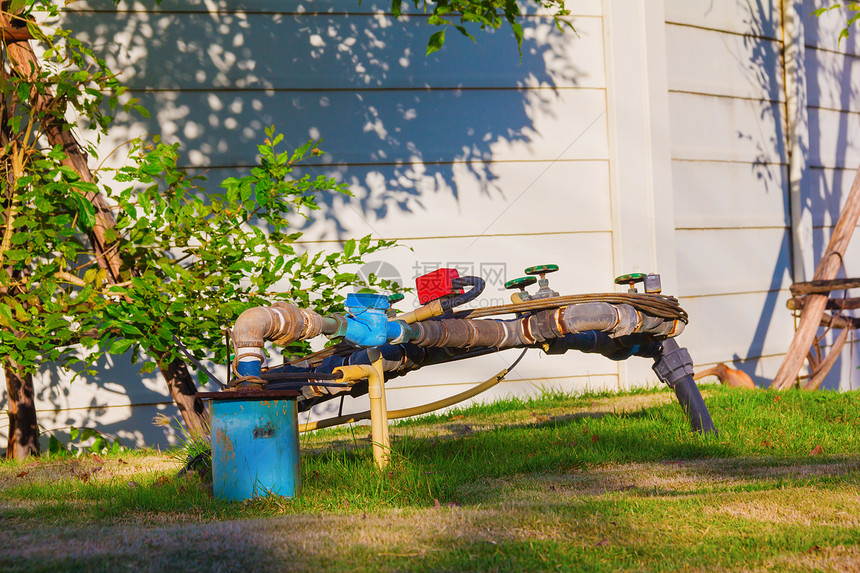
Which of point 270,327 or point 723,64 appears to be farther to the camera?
point 723,64

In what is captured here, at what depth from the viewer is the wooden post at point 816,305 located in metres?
6.34

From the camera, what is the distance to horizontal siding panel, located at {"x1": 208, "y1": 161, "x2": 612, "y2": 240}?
5.85m

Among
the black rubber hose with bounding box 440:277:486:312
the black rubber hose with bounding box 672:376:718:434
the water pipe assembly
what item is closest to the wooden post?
the black rubber hose with bounding box 672:376:718:434

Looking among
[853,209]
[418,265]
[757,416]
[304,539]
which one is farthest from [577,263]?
[304,539]

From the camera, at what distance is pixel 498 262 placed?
6.05m

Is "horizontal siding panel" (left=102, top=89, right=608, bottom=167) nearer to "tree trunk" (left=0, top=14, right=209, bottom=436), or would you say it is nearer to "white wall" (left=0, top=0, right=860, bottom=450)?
"white wall" (left=0, top=0, right=860, bottom=450)

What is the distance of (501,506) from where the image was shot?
270 centimetres

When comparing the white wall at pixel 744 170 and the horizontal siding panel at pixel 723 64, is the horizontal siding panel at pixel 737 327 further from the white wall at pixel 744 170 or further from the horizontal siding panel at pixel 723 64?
the horizontal siding panel at pixel 723 64

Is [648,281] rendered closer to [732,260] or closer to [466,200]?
[466,200]

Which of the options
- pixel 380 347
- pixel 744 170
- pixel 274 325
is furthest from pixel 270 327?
pixel 744 170

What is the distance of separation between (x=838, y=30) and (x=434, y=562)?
329 inches

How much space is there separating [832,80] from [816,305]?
2.98 m

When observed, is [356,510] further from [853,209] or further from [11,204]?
[853,209]

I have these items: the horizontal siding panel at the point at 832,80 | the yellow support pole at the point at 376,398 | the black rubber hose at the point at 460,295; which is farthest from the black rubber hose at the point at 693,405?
the horizontal siding panel at the point at 832,80
